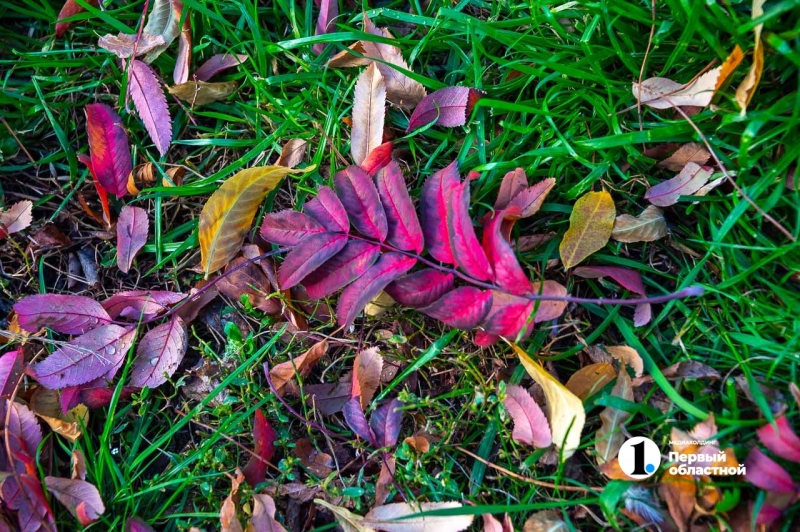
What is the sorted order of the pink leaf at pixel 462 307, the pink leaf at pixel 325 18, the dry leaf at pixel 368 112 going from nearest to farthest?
the pink leaf at pixel 462 307
the dry leaf at pixel 368 112
the pink leaf at pixel 325 18

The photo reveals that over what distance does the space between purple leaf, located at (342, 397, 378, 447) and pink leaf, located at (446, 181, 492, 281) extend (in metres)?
0.50

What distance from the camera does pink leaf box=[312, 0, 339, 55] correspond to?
186 cm

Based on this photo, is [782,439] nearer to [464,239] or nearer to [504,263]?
[504,263]

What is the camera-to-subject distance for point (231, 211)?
1.71 m

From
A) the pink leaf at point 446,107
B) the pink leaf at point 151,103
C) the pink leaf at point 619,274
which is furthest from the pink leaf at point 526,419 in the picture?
the pink leaf at point 151,103

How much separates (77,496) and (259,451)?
0.54 meters

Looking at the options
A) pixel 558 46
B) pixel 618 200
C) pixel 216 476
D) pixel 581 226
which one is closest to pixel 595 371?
pixel 581 226

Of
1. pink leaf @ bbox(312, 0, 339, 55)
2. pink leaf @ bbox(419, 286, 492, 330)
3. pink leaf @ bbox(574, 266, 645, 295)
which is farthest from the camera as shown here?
pink leaf @ bbox(312, 0, 339, 55)

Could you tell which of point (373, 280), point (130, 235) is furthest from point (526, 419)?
point (130, 235)

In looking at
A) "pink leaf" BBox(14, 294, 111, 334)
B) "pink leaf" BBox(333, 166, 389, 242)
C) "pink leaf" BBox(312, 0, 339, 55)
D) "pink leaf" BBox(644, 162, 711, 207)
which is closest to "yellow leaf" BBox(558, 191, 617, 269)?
"pink leaf" BBox(644, 162, 711, 207)

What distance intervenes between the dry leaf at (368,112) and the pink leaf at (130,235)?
0.72m

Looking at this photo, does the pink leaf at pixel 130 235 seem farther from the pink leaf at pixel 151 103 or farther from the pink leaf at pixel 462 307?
the pink leaf at pixel 462 307

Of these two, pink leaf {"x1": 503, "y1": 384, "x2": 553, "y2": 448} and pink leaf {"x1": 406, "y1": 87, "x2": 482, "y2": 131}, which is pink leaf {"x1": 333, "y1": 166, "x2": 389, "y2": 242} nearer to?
pink leaf {"x1": 406, "y1": 87, "x2": 482, "y2": 131}

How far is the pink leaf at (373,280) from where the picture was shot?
1.54 metres
